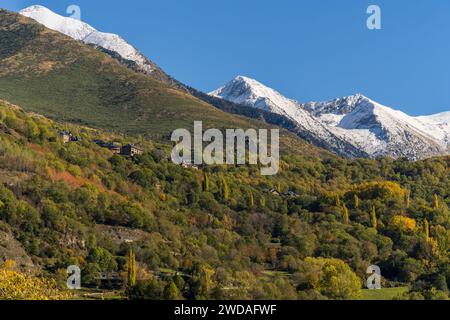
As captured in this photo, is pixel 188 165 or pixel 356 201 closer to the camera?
pixel 356 201

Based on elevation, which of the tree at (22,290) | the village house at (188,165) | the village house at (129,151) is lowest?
the tree at (22,290)

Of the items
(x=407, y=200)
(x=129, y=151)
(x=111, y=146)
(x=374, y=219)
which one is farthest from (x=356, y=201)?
(x=111, y=146)

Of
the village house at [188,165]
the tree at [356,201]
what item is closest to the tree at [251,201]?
the village house at [188,165]

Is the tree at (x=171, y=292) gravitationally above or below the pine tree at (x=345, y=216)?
Answer: below

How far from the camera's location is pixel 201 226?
116 m

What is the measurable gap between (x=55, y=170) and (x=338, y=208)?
157 feet

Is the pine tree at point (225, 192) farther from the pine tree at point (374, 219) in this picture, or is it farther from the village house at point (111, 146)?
the village house at point (111, 146)

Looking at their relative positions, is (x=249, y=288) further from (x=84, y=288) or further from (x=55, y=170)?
(x=55, y=170)

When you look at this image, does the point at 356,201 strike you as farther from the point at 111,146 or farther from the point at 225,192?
the point at 111,146

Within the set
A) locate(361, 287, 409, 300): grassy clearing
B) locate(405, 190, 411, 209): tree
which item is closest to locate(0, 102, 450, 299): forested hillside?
locate(405, 190, 411, 209): tree

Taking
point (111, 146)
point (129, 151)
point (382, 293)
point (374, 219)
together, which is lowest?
point (382, 293)

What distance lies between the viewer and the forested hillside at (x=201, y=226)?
8106 centimetres

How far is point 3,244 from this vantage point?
82.4m

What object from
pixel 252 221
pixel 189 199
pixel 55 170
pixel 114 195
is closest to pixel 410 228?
pixel 252 221
